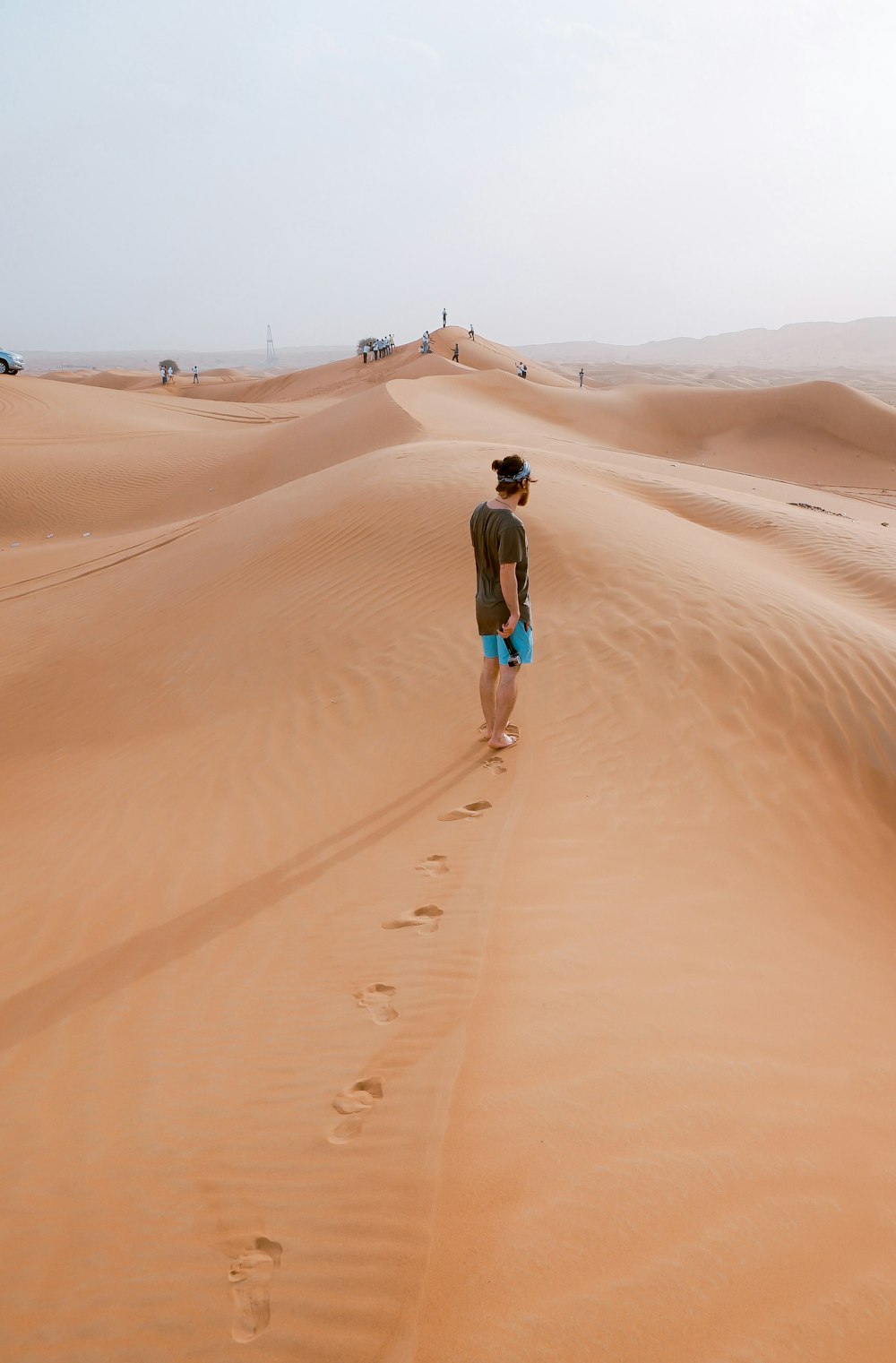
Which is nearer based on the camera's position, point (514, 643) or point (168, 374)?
point (514, 643)

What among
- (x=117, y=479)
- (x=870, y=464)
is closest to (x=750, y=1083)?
(x=117, y=479)

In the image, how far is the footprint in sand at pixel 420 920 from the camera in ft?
10.9

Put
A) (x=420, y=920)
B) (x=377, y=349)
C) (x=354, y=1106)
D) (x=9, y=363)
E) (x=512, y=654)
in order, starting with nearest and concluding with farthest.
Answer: (x=354, y=1106)
(x=420, y=920)
(x=512, y=654)
(x=9, y=363)
(x=377, y=349)

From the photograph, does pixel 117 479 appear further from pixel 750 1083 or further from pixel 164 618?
pixel 750 1083

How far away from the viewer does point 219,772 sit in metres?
5.63

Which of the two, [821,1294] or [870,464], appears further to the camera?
[870,464]

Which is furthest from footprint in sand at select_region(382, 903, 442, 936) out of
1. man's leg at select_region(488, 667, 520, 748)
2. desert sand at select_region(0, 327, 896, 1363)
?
man's leg at select_region(488, 667, 520, 748)

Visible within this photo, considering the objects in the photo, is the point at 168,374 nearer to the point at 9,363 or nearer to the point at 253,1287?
the point at 9,363

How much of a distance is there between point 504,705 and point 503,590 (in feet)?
2.66

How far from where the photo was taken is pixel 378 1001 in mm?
2863

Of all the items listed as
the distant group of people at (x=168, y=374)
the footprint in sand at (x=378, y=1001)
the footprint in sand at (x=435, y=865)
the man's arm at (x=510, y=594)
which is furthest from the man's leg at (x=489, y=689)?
the distant group of people at (x=168, y=374)

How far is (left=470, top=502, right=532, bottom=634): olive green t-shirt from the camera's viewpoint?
4523 mm

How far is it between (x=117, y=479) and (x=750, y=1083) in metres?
20.0

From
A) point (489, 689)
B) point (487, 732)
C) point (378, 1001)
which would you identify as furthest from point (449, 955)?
point (487, 732)
